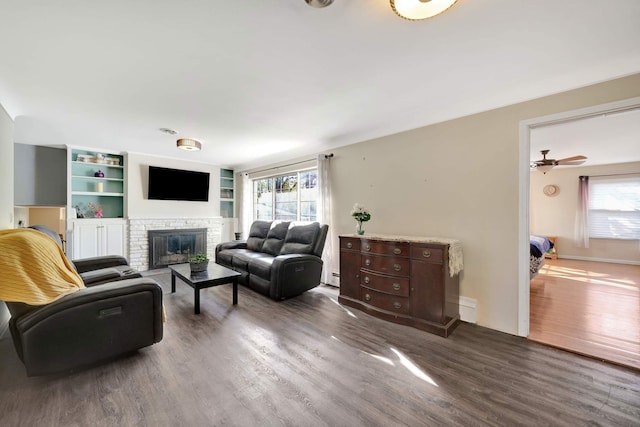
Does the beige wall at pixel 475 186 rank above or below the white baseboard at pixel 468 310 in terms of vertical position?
above

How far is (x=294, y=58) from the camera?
1939 millimetres

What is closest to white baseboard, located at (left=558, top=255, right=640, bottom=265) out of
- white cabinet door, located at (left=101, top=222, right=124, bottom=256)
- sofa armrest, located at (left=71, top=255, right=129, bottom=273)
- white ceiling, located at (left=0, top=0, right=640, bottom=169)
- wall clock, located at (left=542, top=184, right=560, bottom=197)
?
wall clock, located at (left=542, top=184, right=560, bottom=197)

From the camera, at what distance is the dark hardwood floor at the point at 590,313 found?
2.26 metres

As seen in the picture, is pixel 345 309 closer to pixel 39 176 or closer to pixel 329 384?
pixel 329 384

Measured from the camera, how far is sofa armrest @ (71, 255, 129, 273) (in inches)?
123

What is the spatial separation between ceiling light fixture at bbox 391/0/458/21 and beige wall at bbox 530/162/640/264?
25.1ft

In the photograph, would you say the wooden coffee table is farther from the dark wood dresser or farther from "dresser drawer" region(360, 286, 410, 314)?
"dresser drawer" region(360, 286, 410, 314)

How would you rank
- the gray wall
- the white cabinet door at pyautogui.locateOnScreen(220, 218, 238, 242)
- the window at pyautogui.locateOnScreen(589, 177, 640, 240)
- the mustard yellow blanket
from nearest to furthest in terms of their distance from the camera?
Result: 1. the mustard yellow blanket
2. the gray wall
3. the window at pyautogui.locateOnScreen(589, 177, 640, 240)
4. the white cabinet door at pyautogui.locateOnScreen(220, 218, 238, 242)

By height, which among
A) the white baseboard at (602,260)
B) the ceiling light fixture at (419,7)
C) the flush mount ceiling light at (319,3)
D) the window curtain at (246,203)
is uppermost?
the flush mount ceiling light at (319,3)

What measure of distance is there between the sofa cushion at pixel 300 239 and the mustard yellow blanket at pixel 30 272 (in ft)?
8.32

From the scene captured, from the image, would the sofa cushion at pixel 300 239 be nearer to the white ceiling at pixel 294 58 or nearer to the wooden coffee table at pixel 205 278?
the wooden coffee table at pixel 205 278

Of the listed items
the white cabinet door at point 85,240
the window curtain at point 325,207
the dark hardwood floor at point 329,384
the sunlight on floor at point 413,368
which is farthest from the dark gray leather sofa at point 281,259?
the white cabinet door at point 85,240

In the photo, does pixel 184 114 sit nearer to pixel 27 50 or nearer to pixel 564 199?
pixel 27 50

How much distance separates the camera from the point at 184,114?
10.1 feet
